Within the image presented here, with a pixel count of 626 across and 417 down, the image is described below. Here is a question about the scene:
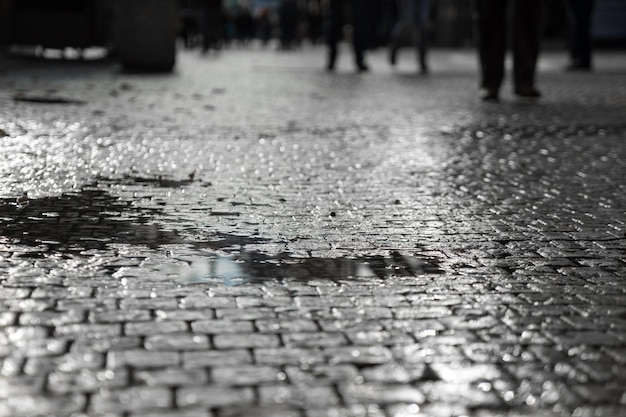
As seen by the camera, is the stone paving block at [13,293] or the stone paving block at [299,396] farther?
the stone paving block at [13,293]

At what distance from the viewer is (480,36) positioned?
37.5 feet

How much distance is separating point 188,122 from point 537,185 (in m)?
3.36

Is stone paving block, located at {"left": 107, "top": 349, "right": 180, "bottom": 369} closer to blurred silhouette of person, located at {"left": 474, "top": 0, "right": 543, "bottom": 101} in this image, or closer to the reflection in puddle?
the reflection in puddle

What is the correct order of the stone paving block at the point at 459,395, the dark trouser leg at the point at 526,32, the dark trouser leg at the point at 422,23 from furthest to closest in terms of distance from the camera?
the dark trouser leg at the point at 422,23 < the dark trouser leg at the point at 526,32 < the stone paving block at the point at 459,395

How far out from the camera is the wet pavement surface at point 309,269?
2.71 metres

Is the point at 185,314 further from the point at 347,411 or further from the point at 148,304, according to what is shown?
the point at 347,411

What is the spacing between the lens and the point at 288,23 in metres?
36.0

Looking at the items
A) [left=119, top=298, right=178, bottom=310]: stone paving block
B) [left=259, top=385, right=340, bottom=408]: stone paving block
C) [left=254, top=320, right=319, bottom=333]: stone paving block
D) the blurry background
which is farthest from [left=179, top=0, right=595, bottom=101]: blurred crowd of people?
[left=259, top=385, right=340, bottom=408]: stone paving block

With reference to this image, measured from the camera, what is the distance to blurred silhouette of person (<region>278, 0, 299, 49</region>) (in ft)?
117

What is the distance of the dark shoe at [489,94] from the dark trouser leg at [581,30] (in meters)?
6.53

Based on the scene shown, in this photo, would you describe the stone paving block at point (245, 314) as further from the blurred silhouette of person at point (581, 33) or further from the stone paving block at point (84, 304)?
the blurred silhouette of person at point (581, 33)

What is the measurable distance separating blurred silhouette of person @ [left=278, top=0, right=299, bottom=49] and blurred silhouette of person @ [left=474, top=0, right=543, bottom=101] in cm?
2422

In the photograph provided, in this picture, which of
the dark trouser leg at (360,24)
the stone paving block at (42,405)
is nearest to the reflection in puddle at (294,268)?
the stone paving block at (42,405)

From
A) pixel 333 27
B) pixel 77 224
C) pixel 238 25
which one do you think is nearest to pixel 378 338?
pixel 77 224
